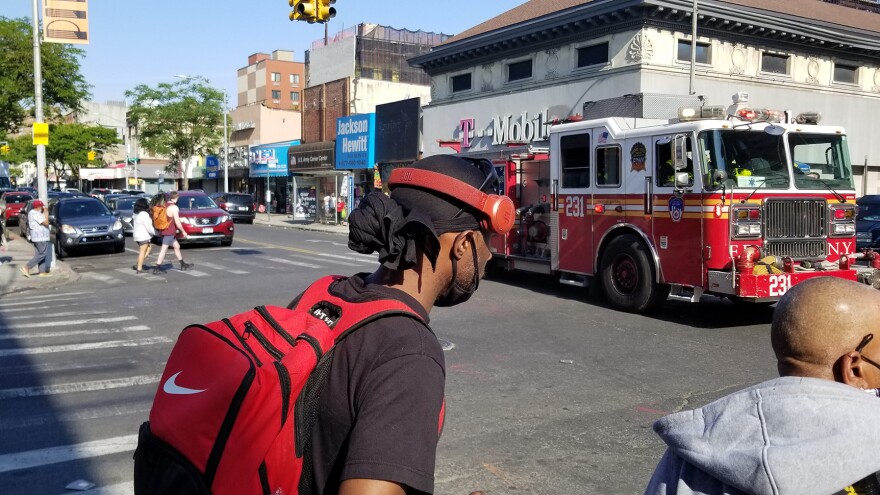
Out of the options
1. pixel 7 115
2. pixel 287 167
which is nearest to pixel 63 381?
pixel 7 115

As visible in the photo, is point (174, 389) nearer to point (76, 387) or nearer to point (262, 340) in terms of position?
point (262, 340)

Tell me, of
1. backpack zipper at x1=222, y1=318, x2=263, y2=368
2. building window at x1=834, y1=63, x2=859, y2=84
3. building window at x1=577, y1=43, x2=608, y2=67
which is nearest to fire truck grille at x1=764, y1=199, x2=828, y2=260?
backpack zipper at x1=222, y1=318, x2=263, y2=368

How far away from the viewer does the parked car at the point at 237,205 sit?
38.5 m

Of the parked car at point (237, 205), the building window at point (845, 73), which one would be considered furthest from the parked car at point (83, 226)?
the building window at point (845, 73)

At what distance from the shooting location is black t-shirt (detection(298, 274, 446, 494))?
1595 mm

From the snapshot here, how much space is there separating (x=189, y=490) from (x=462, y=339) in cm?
781

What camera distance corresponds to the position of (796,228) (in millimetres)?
10242

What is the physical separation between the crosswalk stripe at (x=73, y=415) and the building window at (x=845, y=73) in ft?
95.8

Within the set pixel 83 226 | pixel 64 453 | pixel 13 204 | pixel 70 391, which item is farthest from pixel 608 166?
pixel 13 204

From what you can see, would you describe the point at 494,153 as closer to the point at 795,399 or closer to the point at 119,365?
the point at 119,365

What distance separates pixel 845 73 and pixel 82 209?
27.4 m

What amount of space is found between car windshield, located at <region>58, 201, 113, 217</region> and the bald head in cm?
2265

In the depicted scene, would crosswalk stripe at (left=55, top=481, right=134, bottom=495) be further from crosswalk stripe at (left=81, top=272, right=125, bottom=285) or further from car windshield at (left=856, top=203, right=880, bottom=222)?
car windshield at (left=856, top=203, right=880, bottom=222)

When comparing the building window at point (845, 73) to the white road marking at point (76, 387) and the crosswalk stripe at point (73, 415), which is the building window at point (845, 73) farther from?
the crosswalk stripe at point (73, 415)
